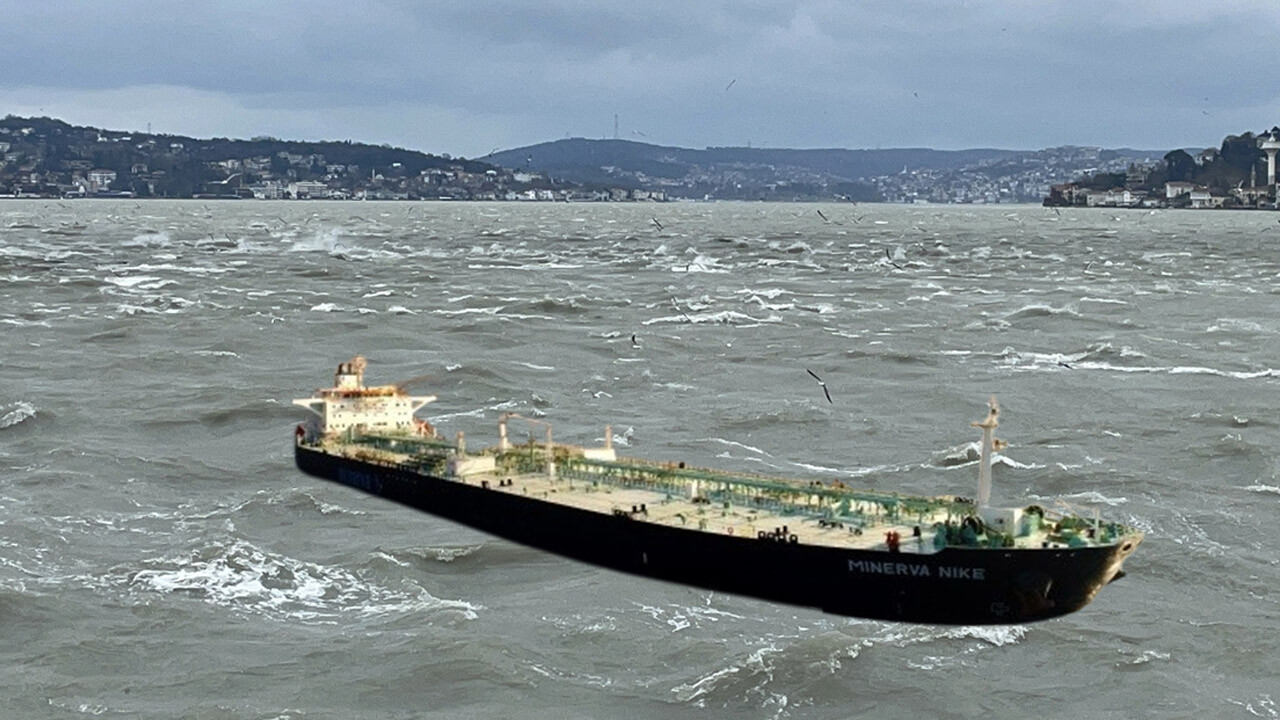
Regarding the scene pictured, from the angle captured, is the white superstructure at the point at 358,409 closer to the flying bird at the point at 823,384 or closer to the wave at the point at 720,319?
the flying bird at the point at 823,384

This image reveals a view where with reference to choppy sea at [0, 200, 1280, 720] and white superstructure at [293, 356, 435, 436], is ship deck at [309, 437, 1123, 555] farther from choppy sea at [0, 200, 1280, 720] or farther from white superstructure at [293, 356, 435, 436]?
white superstructure at [293, 356, 435, 436]

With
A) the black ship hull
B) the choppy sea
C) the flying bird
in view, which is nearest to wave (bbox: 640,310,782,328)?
the choppy sea

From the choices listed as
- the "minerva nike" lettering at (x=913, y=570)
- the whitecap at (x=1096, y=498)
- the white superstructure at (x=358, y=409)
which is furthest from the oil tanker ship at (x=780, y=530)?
the whitecap at (x=1096, y=498)

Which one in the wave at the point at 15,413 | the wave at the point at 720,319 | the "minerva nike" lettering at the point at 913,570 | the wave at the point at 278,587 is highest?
the "minerva nike" lettering at the point at 913,570

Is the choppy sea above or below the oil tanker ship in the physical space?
below

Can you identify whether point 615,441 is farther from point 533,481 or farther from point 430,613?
point 430,613

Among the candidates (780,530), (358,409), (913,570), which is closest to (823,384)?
(358,409)
